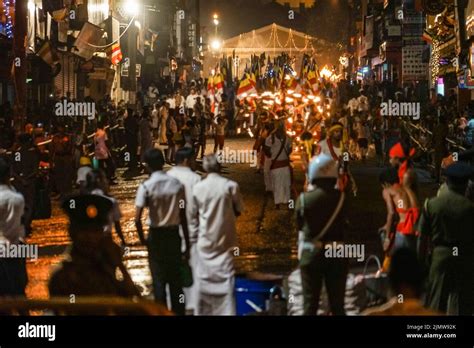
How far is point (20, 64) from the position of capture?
21.5 m

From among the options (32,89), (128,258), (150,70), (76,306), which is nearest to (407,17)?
(150,70)

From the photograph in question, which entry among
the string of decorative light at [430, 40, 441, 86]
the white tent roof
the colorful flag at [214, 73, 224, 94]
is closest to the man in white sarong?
the string of decorative light at [430, 40, 441, 86]

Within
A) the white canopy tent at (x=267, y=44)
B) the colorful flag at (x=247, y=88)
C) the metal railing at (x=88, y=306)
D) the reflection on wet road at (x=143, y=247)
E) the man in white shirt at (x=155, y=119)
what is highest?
the white canopy tent at (x=267, y=44)

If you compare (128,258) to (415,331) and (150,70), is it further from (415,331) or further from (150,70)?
(150,70)

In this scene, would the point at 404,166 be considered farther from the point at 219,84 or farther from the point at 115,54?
the point at 219,84

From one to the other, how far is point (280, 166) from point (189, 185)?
9203 millimetres

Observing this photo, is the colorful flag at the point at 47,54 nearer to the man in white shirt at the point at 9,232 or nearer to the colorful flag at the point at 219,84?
the colorful flag at the point at 219,84

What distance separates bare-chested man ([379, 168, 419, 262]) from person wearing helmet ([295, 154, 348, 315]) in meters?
1.86

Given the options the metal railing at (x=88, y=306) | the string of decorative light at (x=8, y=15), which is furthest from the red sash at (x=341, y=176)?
the string of decorative light at (x=8, y=15)

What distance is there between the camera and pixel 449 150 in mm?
24844

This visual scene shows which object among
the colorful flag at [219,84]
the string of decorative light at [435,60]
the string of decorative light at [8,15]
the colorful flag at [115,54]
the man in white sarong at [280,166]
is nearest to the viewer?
the man in white sarong at [280,166]

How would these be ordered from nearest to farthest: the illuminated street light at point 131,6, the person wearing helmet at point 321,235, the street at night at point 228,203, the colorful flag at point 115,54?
the street at night at point 228,203 < the person wearing helmet at point 321,235 < the colorful flag at point 115,54 < the illuminated street light at point 131,6

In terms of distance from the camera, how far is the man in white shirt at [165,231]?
10000 millimetres

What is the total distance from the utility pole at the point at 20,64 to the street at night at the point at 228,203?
47 mm
